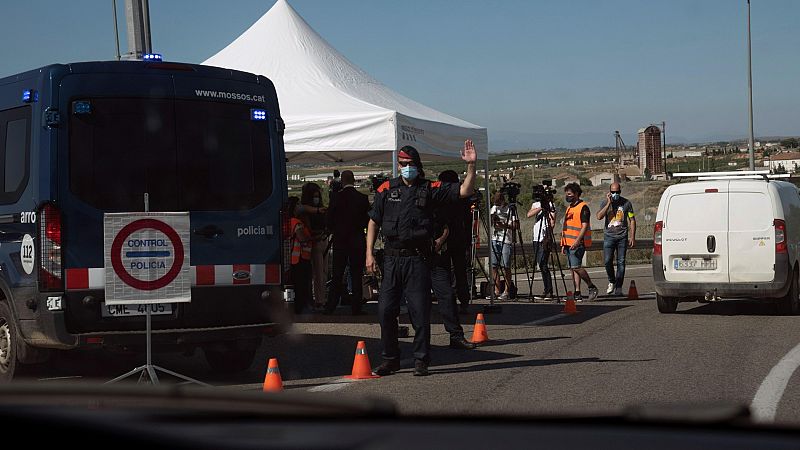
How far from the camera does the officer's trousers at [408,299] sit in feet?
32.7

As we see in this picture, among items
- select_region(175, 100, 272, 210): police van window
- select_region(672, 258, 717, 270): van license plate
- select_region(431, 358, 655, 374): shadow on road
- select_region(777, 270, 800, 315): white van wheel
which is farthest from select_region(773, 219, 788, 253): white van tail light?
select_region(175, 100, 272, 210): police van window

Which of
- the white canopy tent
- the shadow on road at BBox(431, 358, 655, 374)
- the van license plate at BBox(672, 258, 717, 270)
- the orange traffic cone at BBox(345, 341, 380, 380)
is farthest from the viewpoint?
the white canopy tent

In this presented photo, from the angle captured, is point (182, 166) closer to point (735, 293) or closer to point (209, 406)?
point (209, 406)

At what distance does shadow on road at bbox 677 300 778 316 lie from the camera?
52.0 feet

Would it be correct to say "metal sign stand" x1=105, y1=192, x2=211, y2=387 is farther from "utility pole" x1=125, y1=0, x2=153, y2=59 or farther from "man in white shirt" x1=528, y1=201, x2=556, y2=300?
"man in white shirt" x1=528, y1=201, x2=556, y2=300

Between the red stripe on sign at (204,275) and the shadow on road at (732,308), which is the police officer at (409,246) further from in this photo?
the shadow on road at (732,308)

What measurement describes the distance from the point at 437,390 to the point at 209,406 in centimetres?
714

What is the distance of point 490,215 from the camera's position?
18891mm

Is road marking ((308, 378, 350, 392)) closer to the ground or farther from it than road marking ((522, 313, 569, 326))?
farther from it

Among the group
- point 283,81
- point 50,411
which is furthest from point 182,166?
point 283,81

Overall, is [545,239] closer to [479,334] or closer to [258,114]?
[479,334]

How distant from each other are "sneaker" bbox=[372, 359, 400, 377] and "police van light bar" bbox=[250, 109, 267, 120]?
235 cm

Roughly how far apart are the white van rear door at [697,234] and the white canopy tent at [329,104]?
3.54 m

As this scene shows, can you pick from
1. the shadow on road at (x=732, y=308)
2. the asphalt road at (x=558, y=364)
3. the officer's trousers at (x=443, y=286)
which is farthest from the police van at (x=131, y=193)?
the shadow on road at (x=732, y=308)
